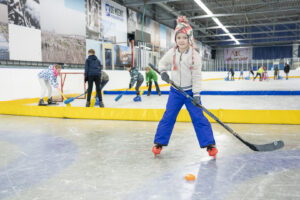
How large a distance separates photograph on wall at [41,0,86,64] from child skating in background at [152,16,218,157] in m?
6.09

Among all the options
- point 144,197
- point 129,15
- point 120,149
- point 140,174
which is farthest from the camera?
point 129,15

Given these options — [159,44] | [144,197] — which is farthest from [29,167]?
[159,44]

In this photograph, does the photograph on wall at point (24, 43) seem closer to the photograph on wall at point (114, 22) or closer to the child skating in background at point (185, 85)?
the photograph on wall at point (114, 22)

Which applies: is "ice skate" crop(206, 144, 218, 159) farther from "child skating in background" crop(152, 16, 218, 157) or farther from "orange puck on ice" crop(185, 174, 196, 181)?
"orange puck on ice" crop(185, 174, 196, 181)

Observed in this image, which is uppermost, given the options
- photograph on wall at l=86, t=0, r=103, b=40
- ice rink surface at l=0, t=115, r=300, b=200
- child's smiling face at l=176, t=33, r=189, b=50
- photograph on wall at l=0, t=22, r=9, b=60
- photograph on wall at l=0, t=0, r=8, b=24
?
photograph on wall at l=86, t=0, r=103, b=40

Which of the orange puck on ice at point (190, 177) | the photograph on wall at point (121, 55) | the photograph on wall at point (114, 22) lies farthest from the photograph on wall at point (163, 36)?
the orange puck on ice at point (190, 177)

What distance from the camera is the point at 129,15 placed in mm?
12031

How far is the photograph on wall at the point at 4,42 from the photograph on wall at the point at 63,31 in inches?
49.1

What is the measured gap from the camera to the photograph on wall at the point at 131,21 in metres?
11.9

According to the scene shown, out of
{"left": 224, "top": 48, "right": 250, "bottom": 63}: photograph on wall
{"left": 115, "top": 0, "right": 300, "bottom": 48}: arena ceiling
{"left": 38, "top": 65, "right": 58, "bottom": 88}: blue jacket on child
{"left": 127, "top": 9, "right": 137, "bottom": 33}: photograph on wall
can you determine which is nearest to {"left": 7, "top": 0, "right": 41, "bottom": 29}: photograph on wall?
{"left": 38, "top": 65, "right": 58, "bottom": 88}: blue jacket on child

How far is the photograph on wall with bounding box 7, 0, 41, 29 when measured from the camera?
19.9 feet

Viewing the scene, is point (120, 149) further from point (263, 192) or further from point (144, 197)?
point (263, 192)

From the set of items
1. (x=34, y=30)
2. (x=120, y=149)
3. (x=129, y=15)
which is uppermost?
(x=129, y=15)

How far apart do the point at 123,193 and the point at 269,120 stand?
2.51 metres
